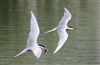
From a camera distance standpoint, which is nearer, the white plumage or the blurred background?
the white plumage

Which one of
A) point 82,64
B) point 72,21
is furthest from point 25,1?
point 82,64

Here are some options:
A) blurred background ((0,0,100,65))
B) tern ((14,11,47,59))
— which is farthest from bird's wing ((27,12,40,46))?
blurred background ((0,0,100,65))

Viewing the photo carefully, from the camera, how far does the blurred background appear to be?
3873 millimetres

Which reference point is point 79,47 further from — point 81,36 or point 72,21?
point 72,21

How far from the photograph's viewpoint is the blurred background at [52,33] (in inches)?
152

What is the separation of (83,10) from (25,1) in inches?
42.7

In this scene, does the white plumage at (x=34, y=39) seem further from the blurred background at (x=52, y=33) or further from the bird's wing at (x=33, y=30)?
the blurred background at (x=52, y=33)

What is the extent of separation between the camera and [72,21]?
5.57 meters

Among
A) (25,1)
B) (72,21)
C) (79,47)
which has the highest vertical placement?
(79,47)

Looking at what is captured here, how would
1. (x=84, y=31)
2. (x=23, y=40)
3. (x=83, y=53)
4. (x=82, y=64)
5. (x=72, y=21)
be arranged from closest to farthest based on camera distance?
(x=82, y=64)
(x=83, y=53)
(x=23, y=40)
(x=84, y=31)
(x=72, y=21)

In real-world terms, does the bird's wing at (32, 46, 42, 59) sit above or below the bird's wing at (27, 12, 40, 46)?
below

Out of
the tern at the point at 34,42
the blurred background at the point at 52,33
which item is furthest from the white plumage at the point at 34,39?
the blurred background at the point at 52,33

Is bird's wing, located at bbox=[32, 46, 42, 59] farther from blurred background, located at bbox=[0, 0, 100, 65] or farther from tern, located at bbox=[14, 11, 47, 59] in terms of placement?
blurred background, located at bbox=[0, 0, 100, 65]

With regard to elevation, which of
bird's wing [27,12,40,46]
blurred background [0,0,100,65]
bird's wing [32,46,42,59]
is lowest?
blurred background [0,0,100,65]
